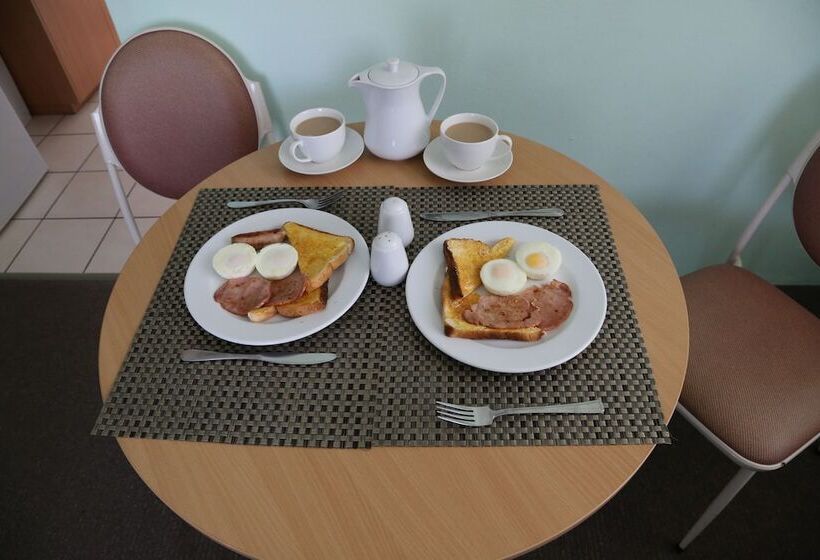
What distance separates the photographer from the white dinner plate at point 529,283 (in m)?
0.75

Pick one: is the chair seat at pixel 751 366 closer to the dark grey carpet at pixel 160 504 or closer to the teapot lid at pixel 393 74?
the dark grey carpet at pixel 160 504

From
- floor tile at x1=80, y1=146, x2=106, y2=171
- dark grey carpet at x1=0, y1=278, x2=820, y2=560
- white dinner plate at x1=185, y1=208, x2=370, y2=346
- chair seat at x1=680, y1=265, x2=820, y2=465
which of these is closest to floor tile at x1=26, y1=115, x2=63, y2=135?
floor tile at x1=80, y1=146, x2=106, y2=171

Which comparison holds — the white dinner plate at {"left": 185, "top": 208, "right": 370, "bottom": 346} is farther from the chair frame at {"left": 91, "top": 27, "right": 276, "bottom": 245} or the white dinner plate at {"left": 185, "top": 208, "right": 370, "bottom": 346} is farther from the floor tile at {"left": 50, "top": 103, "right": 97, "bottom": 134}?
the floor tile at {"left": 50, "top": 103, "right": 97, "bottom": 134}

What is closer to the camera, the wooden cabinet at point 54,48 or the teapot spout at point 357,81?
the teapot spout at point 357,81

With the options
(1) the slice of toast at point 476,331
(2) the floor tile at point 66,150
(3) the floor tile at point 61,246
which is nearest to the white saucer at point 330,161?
(1) the slice of toast at point 476,331

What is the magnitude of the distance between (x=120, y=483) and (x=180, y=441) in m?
0.95

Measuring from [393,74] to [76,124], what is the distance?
2497mm

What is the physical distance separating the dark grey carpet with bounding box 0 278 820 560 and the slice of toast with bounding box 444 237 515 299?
2.67 ft

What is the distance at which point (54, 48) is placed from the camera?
102 inches

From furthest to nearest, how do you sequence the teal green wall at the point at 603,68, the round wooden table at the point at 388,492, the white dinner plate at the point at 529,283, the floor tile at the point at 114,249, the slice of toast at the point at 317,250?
the floor tile at the point at 114,249 → the teal green wall at the point at 603,68 → the slice of toast at the point at 317,250 → the white dinner plate at the point at 529,283 → the round wooden table at the point at 388,492

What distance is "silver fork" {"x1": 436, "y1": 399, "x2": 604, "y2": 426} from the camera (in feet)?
2.31

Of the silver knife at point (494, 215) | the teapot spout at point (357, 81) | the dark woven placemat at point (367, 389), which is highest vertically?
the teapot spout at point (357, 81)

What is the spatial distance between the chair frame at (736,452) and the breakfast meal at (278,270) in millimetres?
749

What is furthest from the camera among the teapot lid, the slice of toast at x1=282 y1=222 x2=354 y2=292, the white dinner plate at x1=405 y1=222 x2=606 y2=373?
the teapot lid
